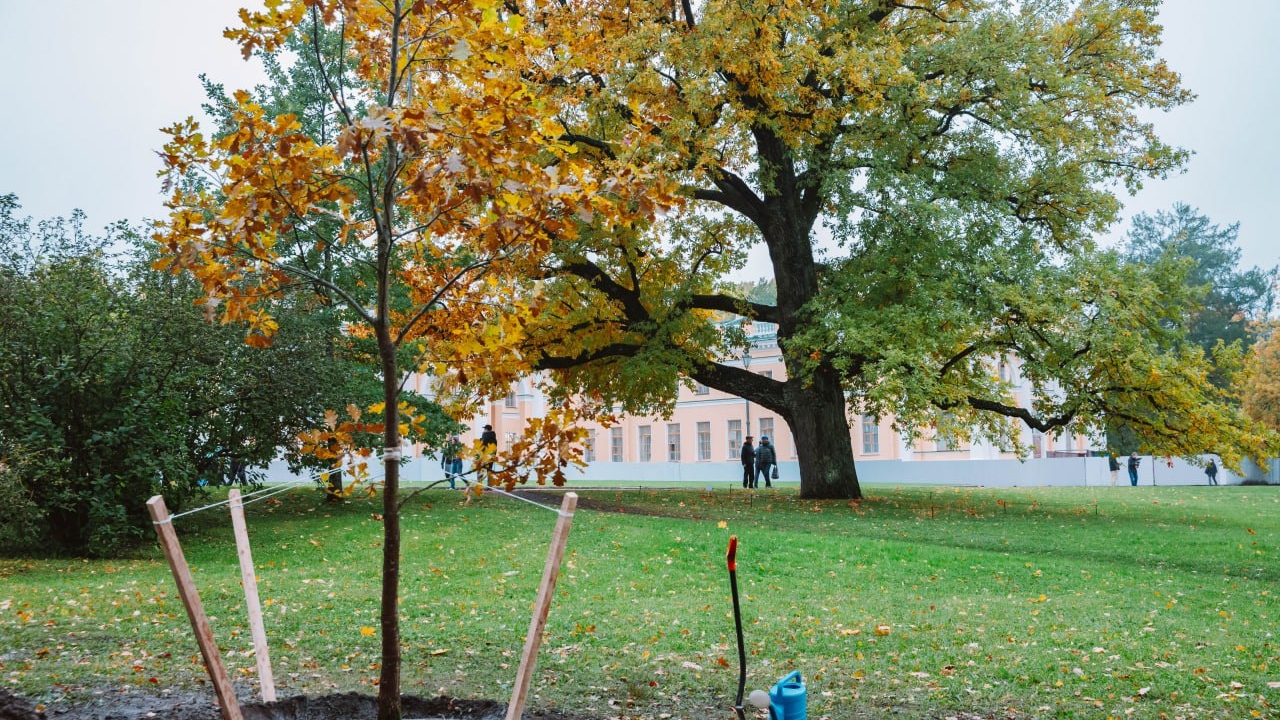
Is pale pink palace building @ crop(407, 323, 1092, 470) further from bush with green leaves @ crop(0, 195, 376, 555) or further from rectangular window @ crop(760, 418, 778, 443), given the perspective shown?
bush with green leaves @ crop(0, 195, 376, 555)

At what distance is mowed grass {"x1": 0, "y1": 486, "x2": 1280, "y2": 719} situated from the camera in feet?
20.1

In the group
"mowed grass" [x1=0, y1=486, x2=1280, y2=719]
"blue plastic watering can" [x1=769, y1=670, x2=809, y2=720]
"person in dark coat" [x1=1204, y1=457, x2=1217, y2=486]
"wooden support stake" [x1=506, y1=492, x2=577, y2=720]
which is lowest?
"person in dark coat" [x1=1204, y1=457, x2=1217, y2=486]

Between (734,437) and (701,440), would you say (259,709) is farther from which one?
(701,440)

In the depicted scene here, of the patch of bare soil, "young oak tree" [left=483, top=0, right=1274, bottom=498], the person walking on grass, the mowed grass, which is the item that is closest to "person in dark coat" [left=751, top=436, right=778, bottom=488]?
the person walking on grass

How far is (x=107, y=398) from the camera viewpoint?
12727mm

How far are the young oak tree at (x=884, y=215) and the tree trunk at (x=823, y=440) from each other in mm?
49

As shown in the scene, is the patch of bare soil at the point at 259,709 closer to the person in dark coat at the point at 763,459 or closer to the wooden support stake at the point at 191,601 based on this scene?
the wooden support stake at the point at 191,601

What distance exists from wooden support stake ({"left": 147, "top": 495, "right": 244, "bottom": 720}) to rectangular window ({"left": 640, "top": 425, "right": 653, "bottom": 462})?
5772 cm

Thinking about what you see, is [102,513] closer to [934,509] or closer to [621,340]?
[621,340]

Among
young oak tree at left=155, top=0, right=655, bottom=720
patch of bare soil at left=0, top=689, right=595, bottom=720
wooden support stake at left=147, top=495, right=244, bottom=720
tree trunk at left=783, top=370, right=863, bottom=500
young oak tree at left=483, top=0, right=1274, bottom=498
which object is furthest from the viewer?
tree trunk at left=783, top=370, right=863, bottom=500

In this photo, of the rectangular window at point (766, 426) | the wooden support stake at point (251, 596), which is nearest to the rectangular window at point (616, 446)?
the rectangular window at point (766, 426)

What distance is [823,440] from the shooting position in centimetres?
2156

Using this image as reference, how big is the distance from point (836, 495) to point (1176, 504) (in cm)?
857

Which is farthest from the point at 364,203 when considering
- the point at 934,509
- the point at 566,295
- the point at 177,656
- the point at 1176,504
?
the point at 1176,504
